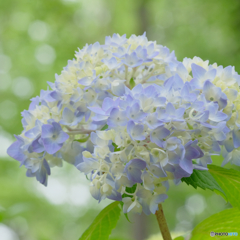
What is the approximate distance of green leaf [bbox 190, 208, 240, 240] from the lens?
1.77ft

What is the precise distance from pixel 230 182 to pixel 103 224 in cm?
30

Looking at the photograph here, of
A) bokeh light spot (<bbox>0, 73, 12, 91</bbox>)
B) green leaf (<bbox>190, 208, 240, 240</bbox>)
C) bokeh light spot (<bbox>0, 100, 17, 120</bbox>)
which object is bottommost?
green leaf (<bbox>190, 208, 240, 240</bbox>)

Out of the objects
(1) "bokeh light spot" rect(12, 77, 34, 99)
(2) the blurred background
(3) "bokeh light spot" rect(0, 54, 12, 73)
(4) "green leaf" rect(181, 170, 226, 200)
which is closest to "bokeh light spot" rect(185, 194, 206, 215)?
(2) the blurred background

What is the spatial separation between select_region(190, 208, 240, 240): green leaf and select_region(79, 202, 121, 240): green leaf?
0.18 meters

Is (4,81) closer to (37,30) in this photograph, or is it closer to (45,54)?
(45,54)

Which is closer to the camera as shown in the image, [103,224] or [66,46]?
[103,224]

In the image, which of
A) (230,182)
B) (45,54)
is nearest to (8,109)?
(45,54)

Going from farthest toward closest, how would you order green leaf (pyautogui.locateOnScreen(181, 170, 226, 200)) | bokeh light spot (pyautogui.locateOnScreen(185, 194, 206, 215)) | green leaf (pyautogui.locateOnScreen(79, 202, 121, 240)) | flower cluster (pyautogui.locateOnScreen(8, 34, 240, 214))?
bokeh light spot (pyautogui.locateOnScreen(185, 194, 206, 215)) → green leaf (pyautogui.locateOnScreen(79, 202, 121, 240)) → green leaf (pyautogui.locateOnScreen(181, 170, 226, 200)) → flower cluster (pyautogui.locateOnScreen(8, 34, 240, 214))

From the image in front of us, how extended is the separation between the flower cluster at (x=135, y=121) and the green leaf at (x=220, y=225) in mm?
125

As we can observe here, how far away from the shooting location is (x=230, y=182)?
0.60m

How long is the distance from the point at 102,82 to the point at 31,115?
0.51ft

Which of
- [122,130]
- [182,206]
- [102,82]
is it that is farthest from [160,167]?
[182,206]

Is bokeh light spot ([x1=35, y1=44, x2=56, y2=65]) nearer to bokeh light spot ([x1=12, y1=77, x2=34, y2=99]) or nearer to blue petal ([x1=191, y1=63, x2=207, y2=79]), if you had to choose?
bokeh light spot ([x1=12, y1=77, x2=34, y2=99])

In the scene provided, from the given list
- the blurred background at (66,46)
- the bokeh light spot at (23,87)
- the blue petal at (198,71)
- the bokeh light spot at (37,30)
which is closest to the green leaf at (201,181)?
the blue petal at (198,71)
